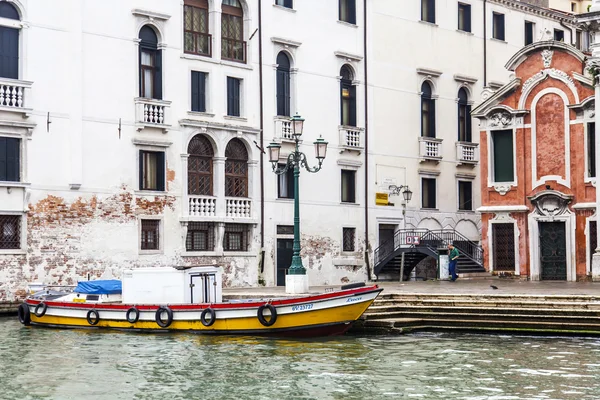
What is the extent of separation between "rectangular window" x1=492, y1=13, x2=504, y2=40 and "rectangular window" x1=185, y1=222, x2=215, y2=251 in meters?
15.6

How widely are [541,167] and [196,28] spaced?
10.9 m

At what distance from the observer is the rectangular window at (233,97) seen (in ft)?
110

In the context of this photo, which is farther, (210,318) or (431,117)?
(431,117)

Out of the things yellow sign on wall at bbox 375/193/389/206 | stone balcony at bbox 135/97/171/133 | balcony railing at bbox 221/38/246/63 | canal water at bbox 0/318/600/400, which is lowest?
canal water at bbox 0/318/600/400

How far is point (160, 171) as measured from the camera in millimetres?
31594

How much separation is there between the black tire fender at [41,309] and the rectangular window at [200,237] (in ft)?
24.3

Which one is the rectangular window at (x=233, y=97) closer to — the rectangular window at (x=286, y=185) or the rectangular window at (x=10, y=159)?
the rectangular window at (x=286, y=185)

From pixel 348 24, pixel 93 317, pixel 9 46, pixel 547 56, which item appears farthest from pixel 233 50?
pixel 93 317

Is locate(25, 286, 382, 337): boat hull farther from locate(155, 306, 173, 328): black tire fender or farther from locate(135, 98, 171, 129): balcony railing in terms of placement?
locate(135, 98, 171, 129): balcony railing

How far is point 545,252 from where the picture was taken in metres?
33.3

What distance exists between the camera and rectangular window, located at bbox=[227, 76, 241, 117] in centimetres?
3341

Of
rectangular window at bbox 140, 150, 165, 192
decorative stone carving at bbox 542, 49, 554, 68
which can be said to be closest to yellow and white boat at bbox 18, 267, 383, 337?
rectangular window at bbox 140, 150, 165, 192

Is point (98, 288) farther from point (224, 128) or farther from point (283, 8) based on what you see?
point (283, 8)

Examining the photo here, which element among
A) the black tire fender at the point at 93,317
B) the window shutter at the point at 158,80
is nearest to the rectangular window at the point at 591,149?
the window shutter at the point at 158,80
